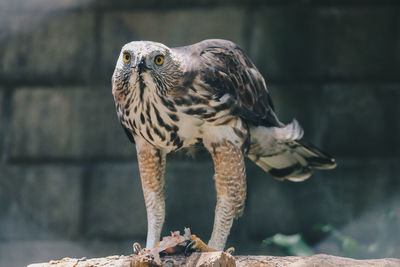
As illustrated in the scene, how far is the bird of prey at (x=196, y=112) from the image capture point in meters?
2.54

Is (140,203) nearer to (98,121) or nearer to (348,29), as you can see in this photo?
(98,121)

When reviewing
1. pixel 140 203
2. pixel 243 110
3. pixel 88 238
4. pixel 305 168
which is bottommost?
pixel 88 238

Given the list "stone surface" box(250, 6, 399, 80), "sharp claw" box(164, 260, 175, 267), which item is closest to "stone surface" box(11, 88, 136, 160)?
"stone surface" box(250, 6, 399, 80)

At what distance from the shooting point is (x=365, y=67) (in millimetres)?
4574

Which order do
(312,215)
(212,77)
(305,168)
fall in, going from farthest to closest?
(312,215)
(305,168)
(212,77)

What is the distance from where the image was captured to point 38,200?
4711 mm

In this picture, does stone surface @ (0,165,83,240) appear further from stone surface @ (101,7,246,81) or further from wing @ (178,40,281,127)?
wing @ (178,40,281,127)

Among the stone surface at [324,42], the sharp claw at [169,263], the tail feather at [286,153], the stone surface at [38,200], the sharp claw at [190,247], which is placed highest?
the stone surface at [324,42]

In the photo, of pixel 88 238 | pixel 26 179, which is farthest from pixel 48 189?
pixel 88 238

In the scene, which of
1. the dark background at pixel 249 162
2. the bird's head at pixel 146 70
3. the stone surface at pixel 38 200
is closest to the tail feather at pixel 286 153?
the bird's head at pixel 146 70

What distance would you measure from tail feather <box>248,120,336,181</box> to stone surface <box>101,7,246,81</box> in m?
1.50

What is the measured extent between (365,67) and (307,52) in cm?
50

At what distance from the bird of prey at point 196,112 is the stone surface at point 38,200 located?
184cm

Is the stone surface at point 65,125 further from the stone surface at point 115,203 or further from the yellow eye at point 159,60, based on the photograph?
the yellow eye at point 159,60
